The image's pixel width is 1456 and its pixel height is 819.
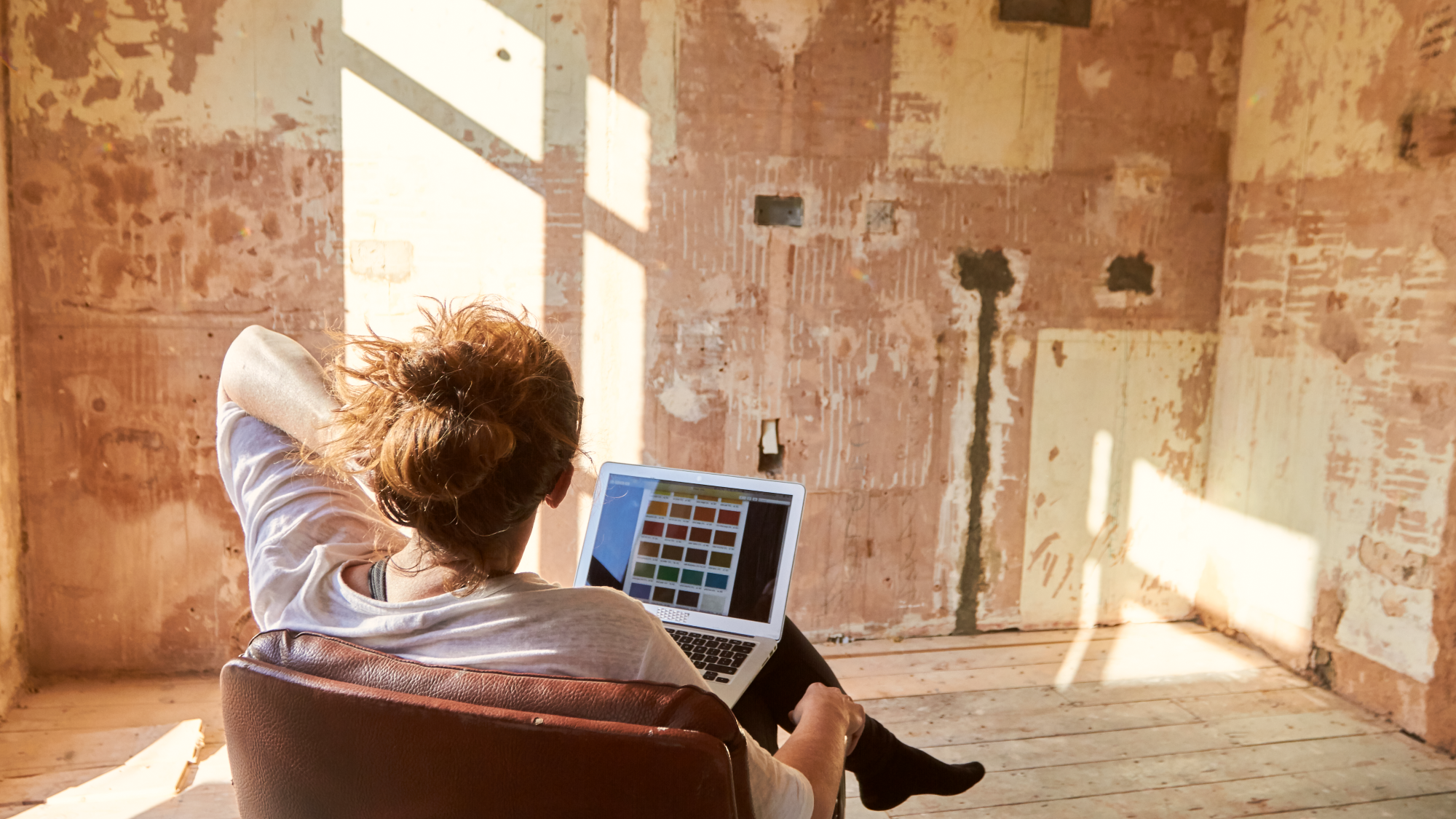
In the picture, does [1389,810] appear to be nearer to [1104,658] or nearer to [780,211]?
[1104,658]

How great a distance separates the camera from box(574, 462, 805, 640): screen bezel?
5.16 feet

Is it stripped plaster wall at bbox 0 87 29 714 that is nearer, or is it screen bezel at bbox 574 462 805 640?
screen bezel at bbox 574 462 805 640

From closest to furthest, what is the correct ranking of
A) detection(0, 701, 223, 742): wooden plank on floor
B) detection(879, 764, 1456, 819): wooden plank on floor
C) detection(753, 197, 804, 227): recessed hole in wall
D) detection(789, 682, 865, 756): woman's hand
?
1. detection(789, 682, 865, 756): woman's hand
2. detection(879, 764, 1456, 819): wooden plank on floor
3. detection(0, 701, 223, 742): wooden plank on floor
4. detection(753, 197, 804, 227): recessed hole in wall

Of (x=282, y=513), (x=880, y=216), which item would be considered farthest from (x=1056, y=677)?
(x=282, y=513)

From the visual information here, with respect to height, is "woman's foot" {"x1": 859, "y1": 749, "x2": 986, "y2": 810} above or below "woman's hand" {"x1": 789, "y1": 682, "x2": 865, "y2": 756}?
below

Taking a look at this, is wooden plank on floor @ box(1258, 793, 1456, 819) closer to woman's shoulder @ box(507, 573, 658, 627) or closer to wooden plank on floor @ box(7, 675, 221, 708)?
woman's shoulder @ box(507, 573, 658, 627)

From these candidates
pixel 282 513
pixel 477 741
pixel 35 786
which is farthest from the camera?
pixel 35 786

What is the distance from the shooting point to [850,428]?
3.08m

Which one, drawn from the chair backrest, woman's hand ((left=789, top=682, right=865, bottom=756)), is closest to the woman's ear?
the chair backrest

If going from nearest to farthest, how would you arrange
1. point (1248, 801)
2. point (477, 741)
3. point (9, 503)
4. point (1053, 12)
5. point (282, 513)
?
1. point (477, 741)
2. point (282, 513)
3. point (1248, 801)
4. point (9, 503)
5. point (1053, 12)

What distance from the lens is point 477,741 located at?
0.82 metres

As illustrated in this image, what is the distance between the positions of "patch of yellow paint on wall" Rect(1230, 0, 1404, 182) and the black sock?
2.27 metres

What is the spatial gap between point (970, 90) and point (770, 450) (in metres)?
1.33

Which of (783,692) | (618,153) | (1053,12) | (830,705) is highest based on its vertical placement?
(1053,12)
